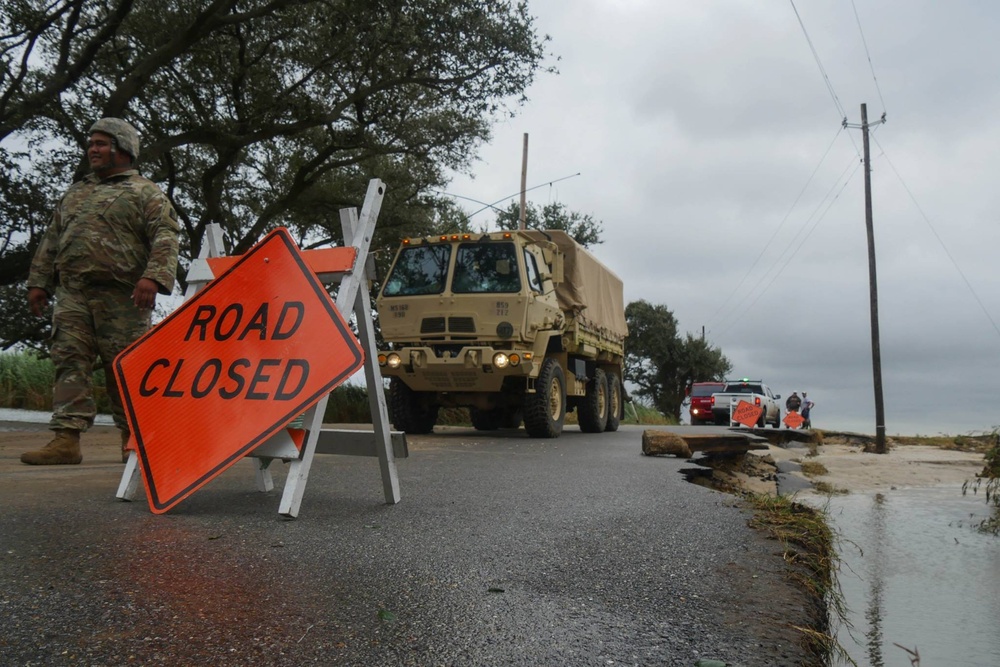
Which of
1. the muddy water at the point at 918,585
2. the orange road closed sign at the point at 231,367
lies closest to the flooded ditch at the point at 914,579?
the muddy water at the point at 918,585

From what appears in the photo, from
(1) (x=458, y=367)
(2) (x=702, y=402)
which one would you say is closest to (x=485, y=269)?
(1) (x=458, y=367)

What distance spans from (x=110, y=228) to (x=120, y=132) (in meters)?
0.61

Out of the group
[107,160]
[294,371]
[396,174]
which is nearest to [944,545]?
[294,371]

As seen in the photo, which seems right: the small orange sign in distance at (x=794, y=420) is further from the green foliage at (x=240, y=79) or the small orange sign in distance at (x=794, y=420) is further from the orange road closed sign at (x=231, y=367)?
the orange road closed sign at (x=231, y=367)

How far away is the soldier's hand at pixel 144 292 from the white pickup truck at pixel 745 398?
994 inches

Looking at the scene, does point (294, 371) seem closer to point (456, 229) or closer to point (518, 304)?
point (518, 304)

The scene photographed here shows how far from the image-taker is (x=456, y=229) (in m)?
22.4

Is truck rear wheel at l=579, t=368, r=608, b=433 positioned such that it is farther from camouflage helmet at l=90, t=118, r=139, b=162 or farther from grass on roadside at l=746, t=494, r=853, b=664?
camouflage helmet at l=90, t=118, r=139, b=162

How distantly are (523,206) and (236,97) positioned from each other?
15.1 m

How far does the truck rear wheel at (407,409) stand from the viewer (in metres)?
11.8

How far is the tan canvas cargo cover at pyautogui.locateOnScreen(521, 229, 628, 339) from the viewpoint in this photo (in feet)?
42.5

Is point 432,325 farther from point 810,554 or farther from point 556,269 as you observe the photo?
point 810,554

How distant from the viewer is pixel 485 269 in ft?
37.2

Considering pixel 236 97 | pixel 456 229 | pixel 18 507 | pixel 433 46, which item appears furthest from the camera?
pixel 456 229
